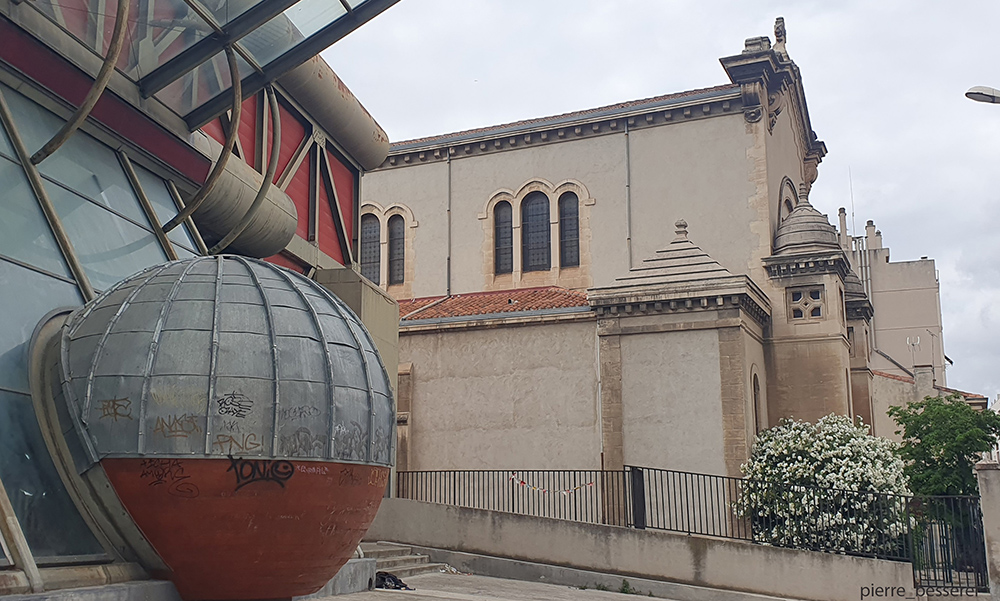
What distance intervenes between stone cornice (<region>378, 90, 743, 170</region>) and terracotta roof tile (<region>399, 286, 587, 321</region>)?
16.3 feet

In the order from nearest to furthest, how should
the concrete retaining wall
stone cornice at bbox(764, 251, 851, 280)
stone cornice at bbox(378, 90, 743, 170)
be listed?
the concrete retaining wall, stone cornice at bbox(764, 251, 851, 280), stone cornice at bbox(378, 90, 743, 170)

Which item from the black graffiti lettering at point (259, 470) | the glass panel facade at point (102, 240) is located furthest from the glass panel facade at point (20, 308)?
the black graffiti lettering at point (259, 470)

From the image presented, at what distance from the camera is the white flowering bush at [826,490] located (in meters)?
19.8

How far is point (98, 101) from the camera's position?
10.7 m

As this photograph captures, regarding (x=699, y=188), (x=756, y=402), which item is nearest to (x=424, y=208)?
(x=699, y=188)

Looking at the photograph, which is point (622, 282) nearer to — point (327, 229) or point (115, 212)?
point (327, 229)

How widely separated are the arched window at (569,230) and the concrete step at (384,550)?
1426 cm

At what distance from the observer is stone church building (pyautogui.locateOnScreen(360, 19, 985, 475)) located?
24312 mm

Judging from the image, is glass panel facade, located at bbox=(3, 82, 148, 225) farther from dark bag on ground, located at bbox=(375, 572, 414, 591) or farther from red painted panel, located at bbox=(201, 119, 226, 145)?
dark bag on ground, located at bbox=(375, 572, 414, 591)

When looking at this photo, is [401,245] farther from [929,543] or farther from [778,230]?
[929,543]

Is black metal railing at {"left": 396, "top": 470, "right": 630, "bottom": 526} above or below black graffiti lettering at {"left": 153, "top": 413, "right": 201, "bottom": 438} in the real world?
below

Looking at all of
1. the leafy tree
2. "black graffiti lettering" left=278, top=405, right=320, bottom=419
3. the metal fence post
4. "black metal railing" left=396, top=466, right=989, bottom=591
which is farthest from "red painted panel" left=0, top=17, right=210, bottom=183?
the leafy tree

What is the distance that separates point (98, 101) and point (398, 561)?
32.6 ft

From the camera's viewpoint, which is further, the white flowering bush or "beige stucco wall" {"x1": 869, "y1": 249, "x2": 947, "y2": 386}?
"beige stucco wall" {"x1": 869, "y1": 249, "x2": 947, "y2": 386}
